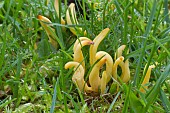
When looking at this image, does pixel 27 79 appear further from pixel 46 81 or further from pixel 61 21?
pixel 61 21

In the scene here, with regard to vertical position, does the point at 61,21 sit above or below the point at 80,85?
above

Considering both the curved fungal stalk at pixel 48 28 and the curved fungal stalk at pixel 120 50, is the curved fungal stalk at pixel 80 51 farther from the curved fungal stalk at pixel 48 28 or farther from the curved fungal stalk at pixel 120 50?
the curved fungal stalk at pixel 48 28

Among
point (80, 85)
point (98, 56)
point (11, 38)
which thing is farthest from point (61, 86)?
point (11, 38)

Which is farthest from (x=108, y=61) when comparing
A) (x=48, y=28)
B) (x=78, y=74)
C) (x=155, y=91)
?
(x=48, y=28)

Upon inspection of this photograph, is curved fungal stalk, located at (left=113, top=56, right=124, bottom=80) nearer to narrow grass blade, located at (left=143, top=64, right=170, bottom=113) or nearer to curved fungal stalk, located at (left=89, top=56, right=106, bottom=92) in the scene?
curved fungal stalk, located at (left=89, top=56, right=106, bottom=92)

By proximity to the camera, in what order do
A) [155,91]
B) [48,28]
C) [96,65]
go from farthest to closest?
[48,28], [96,65], [155,91]

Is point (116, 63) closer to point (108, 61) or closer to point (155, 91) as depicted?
point (108, 61)

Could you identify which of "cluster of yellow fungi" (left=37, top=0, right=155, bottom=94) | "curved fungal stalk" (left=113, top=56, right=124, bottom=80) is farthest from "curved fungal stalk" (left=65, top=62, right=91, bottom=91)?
"curved fungal stalk" (left=113, top=56, right=124, bottom=80)
